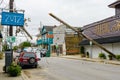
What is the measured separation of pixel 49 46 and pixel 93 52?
142 feet

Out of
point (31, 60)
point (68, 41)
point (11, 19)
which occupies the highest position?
point (68, 41)

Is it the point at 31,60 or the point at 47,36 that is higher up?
the point at 47,36

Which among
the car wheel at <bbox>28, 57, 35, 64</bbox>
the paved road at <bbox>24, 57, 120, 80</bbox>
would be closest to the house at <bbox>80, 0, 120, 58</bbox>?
the paved road at <bbox>24, 57, 120, 80</bbox>

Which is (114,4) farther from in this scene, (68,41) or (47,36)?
(47,36)

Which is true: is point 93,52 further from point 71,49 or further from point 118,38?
point 71,49

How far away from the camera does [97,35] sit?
45906 millimetres

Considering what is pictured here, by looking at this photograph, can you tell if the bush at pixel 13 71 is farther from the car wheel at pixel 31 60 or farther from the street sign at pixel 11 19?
the car wheel at pixel 31 60

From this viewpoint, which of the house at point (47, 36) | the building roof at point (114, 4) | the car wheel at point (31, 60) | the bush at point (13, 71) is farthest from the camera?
the house at point (47, 36)

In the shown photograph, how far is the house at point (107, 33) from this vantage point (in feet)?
127

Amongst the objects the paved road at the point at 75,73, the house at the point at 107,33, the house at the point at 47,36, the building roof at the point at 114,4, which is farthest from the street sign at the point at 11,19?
the house at the point at 47,36

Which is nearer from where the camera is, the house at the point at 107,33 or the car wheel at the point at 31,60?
the car wheel at the point at 31,60

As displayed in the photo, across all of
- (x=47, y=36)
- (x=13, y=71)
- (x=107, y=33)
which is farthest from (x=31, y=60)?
(x=47, y=36)

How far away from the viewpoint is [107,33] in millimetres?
42000

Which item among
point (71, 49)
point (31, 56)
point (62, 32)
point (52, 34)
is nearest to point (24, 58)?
point (31, 56)
